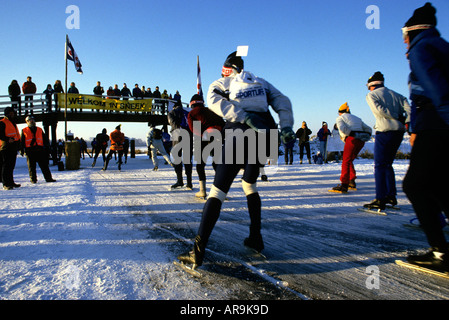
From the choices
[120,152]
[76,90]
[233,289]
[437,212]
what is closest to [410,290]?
[437,212]

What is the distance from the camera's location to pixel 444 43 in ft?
5.95

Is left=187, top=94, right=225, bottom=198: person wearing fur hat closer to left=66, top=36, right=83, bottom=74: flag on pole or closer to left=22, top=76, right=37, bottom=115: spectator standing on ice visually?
left=66, top=36, right=83, bottom=74: flag on pole

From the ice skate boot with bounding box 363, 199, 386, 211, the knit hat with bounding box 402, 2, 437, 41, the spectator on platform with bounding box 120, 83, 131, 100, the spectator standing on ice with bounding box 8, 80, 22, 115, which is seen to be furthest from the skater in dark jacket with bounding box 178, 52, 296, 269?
the spectator on platform with bounding box 120, 83, 131, 100

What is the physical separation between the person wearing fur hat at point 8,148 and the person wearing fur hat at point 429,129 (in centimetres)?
743

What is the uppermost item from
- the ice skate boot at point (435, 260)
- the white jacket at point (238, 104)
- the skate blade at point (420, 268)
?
the white jacket at point (238, 104)

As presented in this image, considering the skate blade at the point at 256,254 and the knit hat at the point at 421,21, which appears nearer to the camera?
the knit hat at the point at 421,21

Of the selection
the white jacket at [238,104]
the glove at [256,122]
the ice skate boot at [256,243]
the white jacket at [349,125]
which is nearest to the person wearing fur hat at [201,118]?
the white jacket at [238,104]

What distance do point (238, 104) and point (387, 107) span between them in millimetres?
2901

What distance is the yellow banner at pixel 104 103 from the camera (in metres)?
15.8

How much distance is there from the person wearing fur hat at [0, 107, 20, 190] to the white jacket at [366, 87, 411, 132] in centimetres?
752

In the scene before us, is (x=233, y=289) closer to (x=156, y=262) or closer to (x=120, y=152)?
(x=156, y=262)

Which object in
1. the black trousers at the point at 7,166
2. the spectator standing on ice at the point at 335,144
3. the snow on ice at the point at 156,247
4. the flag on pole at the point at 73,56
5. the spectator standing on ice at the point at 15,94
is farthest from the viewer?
the spectator standing on ice at the point at 335,144

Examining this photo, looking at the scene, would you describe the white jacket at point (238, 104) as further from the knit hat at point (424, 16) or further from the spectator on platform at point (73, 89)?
the spectator on platform at point (73, 89)
